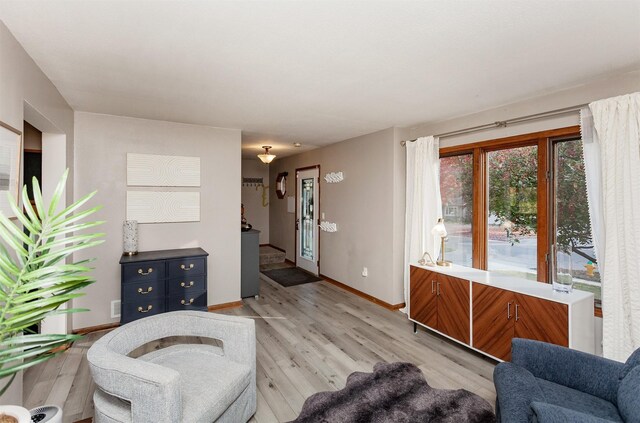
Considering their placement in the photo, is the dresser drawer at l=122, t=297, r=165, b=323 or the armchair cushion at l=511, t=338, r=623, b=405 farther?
the dresser drawer at l=122, t=297, r=165, b=323

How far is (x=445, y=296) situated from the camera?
336 cm

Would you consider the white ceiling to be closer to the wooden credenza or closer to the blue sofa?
the wooden credenza

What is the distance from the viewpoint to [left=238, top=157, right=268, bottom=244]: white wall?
8055 mm

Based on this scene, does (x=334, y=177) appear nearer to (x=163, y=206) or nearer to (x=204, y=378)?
(x=163, y=206)

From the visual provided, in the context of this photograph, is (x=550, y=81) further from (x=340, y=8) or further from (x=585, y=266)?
(x=340, y=8)

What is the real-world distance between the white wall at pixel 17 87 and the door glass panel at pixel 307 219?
432 centimetres

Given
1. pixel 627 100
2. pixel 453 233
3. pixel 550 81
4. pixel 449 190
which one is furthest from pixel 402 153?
pixel 627 100

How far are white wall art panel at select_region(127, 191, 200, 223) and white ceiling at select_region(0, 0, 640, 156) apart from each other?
107 centimetres

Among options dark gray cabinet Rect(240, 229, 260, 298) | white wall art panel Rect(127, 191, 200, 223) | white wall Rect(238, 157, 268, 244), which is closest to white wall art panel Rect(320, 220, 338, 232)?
dark gray cabinet Rect(240, 229, 260, 298)

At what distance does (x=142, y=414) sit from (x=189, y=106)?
282 cm

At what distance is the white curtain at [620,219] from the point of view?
2.35 m

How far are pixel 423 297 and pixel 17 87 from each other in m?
3.84

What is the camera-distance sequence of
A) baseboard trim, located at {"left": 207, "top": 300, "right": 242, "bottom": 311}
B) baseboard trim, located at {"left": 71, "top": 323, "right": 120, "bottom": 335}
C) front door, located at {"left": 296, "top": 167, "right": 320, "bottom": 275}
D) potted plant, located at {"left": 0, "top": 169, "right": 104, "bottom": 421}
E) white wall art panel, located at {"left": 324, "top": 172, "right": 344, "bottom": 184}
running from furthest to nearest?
1. front door, located at {"left": 296, "top": 167, "right": 320, "bottom": 275}
2. white wall art panel, located at {"left": 324, "top": 172, "right": 344, "bottom": 184}
3. baseboard trim, located at {"left": 207, "top": 300, "right": 242, "bottom": 311}
4. baseboard trim, located at {"left": 71, "top": 323, "right": 120, "bottom": 335}
5. potted plant, located at {"left": 0, "top": 169, "right": 104, "bottom": 421}

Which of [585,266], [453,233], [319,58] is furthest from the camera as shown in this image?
[453,233]
